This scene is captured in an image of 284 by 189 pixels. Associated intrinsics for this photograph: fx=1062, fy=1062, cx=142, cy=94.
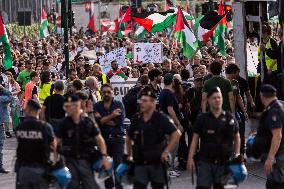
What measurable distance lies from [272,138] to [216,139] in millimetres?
719

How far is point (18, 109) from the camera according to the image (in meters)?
24.3

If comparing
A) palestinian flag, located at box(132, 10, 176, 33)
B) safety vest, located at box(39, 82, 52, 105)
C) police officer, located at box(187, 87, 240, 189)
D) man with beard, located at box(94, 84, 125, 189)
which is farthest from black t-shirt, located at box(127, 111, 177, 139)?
palestinian flag, located at box(132, 10, 176, 33)

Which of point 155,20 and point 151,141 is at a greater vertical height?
point 155,20

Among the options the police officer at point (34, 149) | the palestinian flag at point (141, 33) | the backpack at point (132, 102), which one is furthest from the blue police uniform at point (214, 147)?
the palestinian flag at point (141, 33)

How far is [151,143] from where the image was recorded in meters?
13.0

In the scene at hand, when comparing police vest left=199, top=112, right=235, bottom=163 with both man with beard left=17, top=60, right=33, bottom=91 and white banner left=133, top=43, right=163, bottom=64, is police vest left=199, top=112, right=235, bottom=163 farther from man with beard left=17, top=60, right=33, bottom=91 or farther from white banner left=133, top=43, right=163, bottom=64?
white banner left=133, top=43, right=163, bottom=64

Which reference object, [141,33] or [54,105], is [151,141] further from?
[141,33]

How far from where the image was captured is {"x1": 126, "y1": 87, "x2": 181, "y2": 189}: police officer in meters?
13.0

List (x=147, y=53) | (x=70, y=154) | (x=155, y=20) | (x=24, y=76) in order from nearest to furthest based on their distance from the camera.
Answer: (x=70, y=154)
(x=24, y=76)
(x=147, y=53)
(x=155, y=20)

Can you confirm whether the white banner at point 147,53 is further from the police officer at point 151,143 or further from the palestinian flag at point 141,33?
the police officer at point 151,143

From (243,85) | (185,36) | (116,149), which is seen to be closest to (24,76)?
(185,36)

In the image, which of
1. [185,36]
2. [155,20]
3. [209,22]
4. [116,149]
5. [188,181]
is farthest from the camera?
[155,20]

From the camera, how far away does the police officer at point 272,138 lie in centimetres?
1309

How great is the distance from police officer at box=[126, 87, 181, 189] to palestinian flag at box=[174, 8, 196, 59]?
13.5 meters
